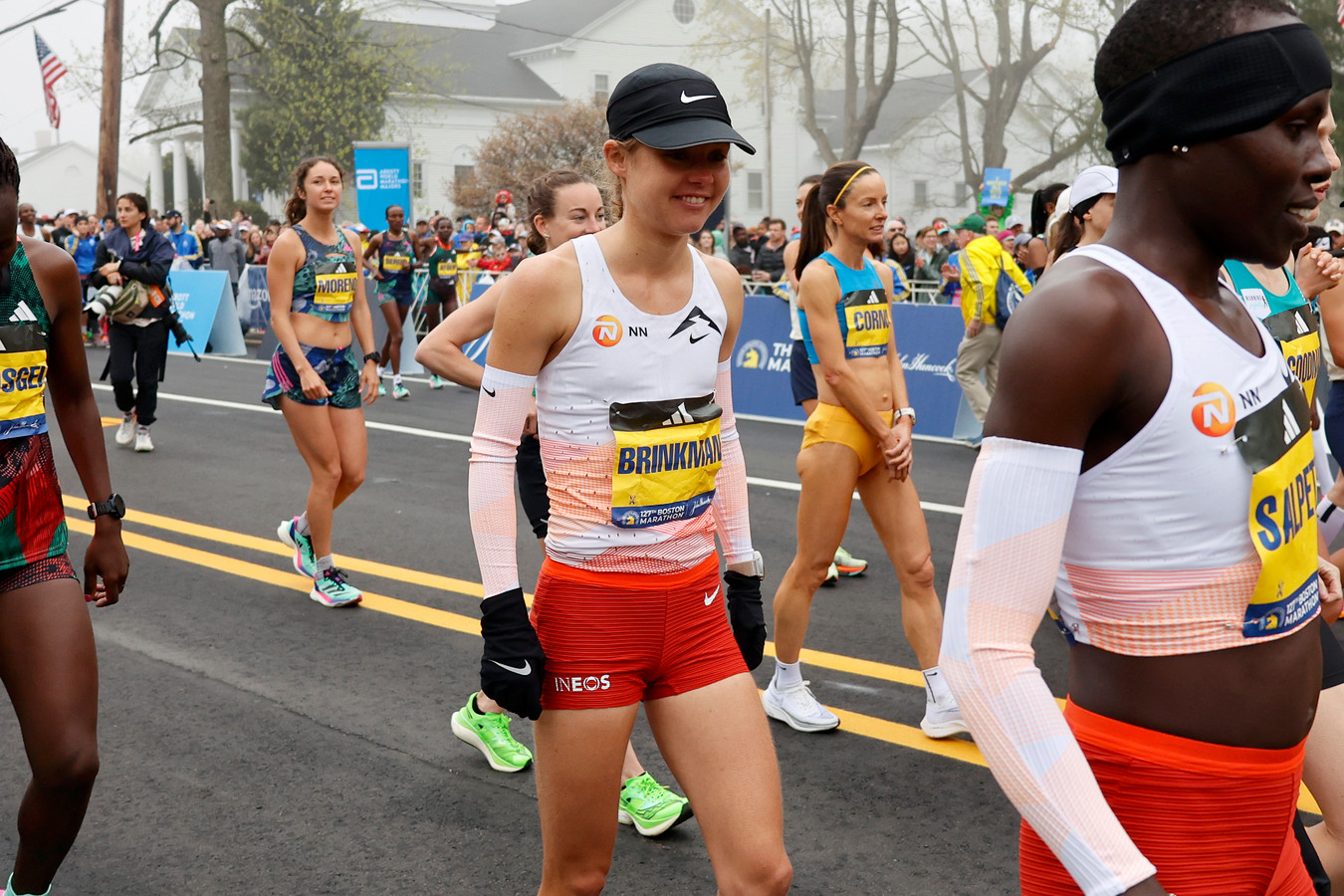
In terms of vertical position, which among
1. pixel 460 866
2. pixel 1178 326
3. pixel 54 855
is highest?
pixel 1178 326

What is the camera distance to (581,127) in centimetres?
4516

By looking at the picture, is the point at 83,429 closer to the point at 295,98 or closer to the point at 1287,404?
the point at 1287,404

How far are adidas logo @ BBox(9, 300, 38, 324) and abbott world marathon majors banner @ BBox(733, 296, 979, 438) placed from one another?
31.4 ft

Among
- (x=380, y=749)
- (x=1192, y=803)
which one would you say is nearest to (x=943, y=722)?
(x=380, y=749)

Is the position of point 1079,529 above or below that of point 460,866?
above

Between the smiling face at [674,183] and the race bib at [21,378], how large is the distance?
157 centimetres

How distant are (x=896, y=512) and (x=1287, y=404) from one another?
335cm

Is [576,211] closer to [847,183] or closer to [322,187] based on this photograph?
[847,183]

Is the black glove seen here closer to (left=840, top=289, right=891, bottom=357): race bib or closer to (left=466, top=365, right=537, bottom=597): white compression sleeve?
(left=466, top=365, right=537, bottom=597): white compression sleeve

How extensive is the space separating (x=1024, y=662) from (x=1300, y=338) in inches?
86.1

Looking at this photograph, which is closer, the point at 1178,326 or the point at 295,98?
the point at 1178,326

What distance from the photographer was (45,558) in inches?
124

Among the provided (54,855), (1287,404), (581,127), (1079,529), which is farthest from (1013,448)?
(581,127)

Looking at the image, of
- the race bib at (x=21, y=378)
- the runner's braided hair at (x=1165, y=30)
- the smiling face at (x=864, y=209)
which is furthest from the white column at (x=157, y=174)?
the runner's braided hair at (x=1165, y=30)
